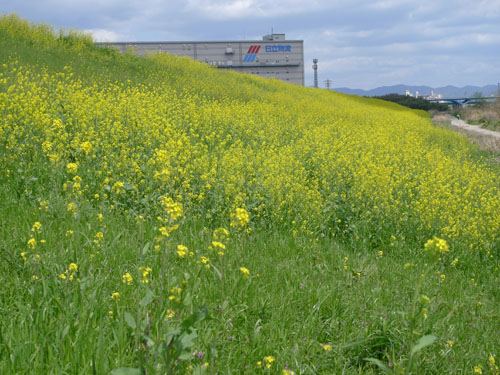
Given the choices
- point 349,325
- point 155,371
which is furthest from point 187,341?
point 349,325

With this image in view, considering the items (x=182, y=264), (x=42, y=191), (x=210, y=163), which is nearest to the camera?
(x=182, y=264)

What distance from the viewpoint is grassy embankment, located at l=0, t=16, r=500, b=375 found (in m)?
2.05

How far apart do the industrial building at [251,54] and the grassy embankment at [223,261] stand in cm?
7110

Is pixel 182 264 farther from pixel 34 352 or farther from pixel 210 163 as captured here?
pixel 210 163

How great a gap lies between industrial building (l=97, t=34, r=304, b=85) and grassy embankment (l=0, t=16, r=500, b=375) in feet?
233

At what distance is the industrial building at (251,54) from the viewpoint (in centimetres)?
7762

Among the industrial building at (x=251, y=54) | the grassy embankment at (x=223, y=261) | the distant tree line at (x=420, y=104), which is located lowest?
the grassy embankment at (x=223, y=261)

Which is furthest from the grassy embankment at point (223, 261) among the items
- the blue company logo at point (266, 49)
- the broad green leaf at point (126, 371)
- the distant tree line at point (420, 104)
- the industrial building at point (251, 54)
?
the blue company logo at point (266, 49)

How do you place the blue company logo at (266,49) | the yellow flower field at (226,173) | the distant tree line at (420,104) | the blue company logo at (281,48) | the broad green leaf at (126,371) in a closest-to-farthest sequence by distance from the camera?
the broad green leaf at (126,371), the yellow flower field at (226,173), the distant tree line at (420,104), the blue company logo at (266,49), the blue company logo at (281,48)

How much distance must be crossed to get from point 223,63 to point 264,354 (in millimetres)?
79786

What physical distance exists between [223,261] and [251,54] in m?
79.8

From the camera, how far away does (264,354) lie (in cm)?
243

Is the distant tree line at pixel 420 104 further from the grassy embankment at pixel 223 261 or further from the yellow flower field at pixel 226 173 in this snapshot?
the grassy embankment at pixel 223 261

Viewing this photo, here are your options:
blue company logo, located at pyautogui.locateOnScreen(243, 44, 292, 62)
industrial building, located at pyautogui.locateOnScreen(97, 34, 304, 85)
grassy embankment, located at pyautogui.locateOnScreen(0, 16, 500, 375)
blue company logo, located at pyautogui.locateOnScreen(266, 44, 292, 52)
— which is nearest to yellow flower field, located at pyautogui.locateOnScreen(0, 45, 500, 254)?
grassy embankment, located at pyautogui.locateOnScreen(0, 16, 500, 375)
